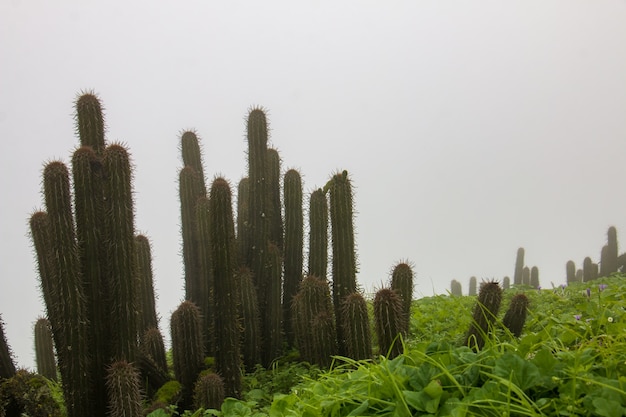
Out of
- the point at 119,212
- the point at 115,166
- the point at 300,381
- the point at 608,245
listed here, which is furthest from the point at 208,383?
the point at 608,245

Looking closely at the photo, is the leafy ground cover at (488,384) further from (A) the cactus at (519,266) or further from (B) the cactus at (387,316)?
(A) the cactus at (519,266)

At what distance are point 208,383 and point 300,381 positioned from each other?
0.90 metres

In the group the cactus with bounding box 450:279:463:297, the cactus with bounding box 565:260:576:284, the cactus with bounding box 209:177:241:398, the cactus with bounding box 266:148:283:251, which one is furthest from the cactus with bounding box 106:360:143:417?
the cactus with bounding box 565:260:576:284

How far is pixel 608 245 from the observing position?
11453 millimetres

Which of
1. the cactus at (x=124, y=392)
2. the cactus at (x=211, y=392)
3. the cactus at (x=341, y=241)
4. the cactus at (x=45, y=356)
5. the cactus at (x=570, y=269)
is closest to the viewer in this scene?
the cactus at (x=124, y=392)

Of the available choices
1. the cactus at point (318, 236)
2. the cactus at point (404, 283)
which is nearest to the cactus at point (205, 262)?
the cactus at point (318, 236)

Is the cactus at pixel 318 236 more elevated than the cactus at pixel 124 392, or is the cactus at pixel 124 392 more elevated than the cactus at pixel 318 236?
the cactus at pixel 318 236

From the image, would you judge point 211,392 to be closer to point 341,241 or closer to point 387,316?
point 387,316

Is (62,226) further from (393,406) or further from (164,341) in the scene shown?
(393,406)

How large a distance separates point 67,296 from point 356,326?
2.16 metres

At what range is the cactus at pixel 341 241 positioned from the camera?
592cm

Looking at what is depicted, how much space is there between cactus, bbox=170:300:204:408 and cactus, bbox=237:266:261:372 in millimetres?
623

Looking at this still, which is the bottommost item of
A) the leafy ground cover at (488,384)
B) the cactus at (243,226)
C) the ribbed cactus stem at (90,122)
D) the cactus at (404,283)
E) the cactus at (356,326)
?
the leafy ground cover at (488,384)

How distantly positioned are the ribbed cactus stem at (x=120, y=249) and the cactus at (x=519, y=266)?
28.7ft
